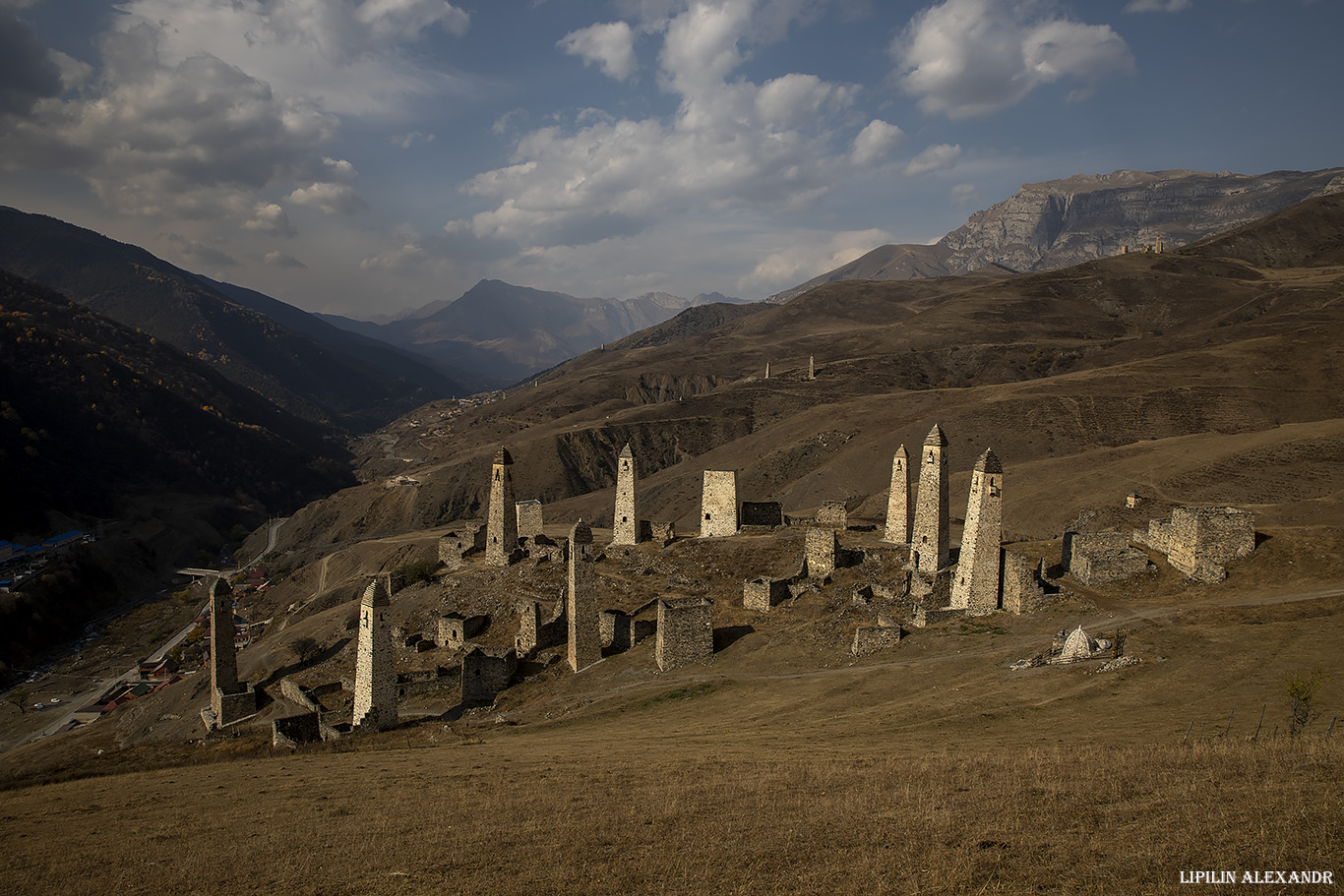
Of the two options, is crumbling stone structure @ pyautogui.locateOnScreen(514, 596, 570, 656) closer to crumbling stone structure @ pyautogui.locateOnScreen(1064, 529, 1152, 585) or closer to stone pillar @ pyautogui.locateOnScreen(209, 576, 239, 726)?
stone pillar @ pyautogui.locateOnScreen(209, 576, 239, 726)

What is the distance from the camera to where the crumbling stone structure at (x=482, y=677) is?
31312 mm

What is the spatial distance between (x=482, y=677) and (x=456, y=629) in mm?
7783

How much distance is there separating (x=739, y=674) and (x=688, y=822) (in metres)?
15.2

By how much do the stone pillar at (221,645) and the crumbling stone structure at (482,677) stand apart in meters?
14.6

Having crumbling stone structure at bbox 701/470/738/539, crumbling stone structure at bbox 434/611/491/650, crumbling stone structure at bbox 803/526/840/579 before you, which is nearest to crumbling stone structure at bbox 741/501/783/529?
crumbling stone structure at bbox 701/470/738/539

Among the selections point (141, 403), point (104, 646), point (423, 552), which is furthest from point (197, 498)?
point (423, 552)

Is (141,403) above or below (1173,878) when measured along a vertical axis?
above

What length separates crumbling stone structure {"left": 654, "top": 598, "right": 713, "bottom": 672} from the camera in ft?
98.6

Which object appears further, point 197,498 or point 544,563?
point 197,498

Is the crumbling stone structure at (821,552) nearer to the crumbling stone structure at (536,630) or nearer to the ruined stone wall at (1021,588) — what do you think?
the ruined stone wall at (1021,588)

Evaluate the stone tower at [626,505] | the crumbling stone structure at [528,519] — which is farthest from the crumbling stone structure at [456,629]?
the crumbling stone structure at [528,519]

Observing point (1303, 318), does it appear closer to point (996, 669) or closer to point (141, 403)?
point (996, 669)

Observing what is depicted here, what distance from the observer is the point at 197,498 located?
116812 millimetres

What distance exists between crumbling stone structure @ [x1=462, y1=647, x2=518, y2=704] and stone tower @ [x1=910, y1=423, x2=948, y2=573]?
64.7ft
